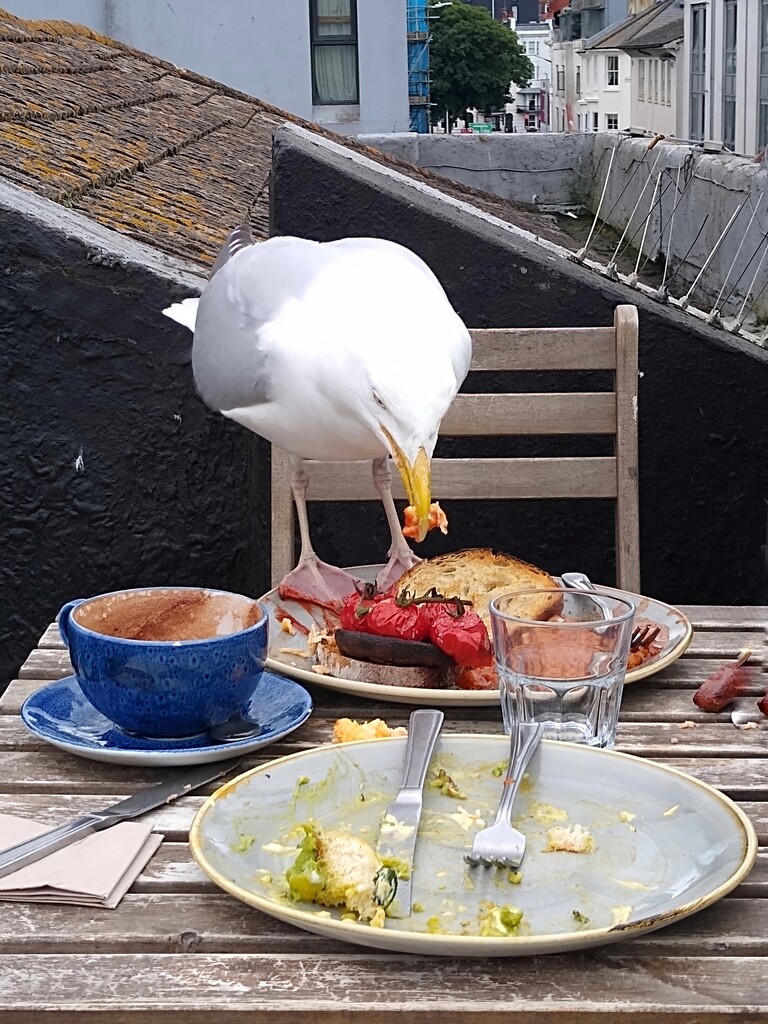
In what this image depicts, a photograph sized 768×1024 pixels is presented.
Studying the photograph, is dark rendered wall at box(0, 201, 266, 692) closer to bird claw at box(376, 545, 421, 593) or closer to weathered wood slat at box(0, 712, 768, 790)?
bird claw at box(376, 545, 421, 593)

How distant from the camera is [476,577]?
1703mm

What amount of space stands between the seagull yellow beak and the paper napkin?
0.51 metres

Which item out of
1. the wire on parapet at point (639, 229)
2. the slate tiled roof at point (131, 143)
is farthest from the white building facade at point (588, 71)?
the slate tiled roof at point (131, 143)

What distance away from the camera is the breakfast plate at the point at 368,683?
1.45 m

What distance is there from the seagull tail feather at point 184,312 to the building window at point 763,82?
937 centimetres

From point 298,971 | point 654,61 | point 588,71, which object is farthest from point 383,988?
point 588,71

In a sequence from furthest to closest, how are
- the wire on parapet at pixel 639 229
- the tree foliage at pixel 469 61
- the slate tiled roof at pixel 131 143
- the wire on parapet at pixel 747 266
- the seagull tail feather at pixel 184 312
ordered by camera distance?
the tree foliage at pixel 469 61 → the wire on parapet at pixel 639 229 → the wire on parapet at pixel 747 266 → the slate tiled roof at pixel 131 143 → the seagull tail feather at pixel 184 312

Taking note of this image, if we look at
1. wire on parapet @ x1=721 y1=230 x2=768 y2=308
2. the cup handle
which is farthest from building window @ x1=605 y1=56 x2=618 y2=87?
the cup handle

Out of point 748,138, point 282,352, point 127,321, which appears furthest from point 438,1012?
point 748,138

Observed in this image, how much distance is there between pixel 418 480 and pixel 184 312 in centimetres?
109

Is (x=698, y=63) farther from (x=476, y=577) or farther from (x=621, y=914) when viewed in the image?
(x=621, y=914)

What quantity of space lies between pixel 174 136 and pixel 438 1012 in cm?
498

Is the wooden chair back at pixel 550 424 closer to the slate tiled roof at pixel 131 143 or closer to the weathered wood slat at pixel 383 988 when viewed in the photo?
the slate tiled roof at pixel 131 143

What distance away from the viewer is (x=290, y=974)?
945mm
